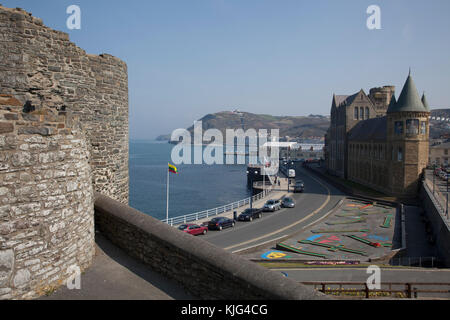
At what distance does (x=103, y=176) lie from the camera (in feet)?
35.8

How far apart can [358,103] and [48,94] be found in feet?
233

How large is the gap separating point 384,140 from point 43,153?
181 feet

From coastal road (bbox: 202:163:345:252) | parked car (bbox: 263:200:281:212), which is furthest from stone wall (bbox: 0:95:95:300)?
parked car (bbox: 263:200:281:212)

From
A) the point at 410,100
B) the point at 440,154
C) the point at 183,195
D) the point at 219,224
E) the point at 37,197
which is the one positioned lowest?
the point at 183,195

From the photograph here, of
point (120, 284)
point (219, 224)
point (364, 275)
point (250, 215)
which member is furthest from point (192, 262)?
point (250, 215)

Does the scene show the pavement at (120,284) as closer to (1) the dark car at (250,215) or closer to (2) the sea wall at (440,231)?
(2) the sea wall at (440,231)

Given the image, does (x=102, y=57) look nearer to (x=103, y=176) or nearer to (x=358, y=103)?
(x=103, y=176)

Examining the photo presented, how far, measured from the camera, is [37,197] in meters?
6.10

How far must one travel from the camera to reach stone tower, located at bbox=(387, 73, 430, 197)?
4831cm

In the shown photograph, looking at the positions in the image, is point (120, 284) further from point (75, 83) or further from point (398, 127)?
point (398, 127)

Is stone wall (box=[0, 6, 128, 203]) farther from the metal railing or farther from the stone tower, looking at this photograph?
the stone tower

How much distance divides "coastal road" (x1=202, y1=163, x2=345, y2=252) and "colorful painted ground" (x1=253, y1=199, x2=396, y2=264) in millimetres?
1530

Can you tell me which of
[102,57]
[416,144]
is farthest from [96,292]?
[416,144]

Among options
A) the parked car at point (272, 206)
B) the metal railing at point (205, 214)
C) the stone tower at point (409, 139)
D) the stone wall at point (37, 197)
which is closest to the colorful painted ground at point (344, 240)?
the parked car at point (272, 206)
